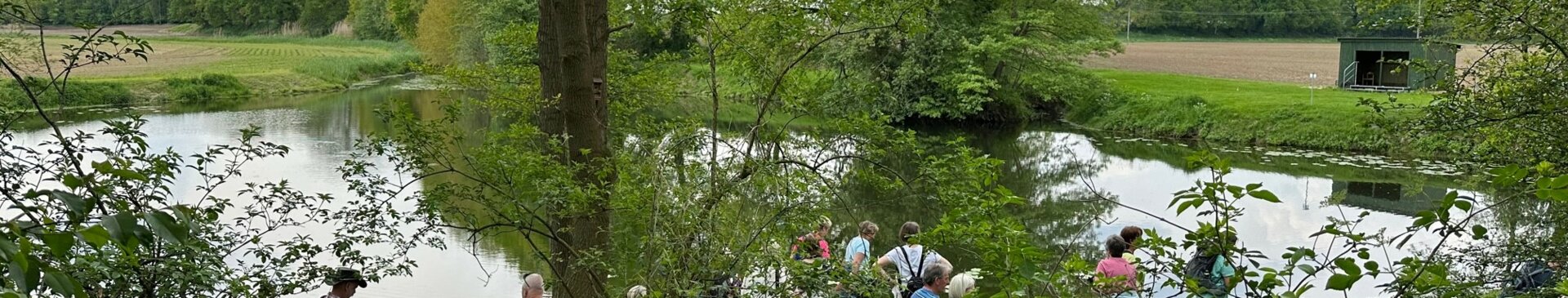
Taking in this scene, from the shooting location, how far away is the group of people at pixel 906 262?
6551mm

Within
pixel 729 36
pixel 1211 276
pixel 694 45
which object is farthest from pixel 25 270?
pixel 694 45

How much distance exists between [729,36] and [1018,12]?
24020 millimetres

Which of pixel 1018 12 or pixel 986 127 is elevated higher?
pixel 1018 12

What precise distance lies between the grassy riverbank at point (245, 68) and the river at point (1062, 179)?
3.71 m

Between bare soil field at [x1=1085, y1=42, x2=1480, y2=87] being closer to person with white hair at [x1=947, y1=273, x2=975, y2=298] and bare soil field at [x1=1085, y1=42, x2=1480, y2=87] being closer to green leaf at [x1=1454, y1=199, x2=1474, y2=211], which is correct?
person with white hair at [x1=947, y1=273, x2=975, y2=298]

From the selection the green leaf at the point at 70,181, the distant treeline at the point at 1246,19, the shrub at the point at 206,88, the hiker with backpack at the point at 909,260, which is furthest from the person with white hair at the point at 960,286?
the distant treeline at the point at 1246,19

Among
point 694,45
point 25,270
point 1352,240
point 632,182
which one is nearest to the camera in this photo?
point 25,270

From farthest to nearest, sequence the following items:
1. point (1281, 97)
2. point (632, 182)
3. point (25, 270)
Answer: point (1281, 97), point (632, 182), point (25, 270)

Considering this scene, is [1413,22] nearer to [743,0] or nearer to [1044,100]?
[743,0]

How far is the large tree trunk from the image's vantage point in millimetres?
6781

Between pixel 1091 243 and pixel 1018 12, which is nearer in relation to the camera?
pixel 1091 243

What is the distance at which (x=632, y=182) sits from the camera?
608cm

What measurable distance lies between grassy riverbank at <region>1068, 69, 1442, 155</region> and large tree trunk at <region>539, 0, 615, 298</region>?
62.3 feet

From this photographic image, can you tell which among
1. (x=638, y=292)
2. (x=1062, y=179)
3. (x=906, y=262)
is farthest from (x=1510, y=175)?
(x=1062, y=179)
